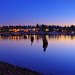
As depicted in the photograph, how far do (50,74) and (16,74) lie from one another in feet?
10.4

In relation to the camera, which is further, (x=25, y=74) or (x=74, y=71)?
(x=74, y=71)

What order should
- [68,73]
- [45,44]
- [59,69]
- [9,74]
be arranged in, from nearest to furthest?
[9,74] → [68,73] → [59,69] → [45,44]

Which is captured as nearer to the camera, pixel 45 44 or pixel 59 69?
pixel 59 69

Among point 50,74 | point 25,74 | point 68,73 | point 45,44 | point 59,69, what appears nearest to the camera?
point 25,74

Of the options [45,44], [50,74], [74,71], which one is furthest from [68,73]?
[45,44]

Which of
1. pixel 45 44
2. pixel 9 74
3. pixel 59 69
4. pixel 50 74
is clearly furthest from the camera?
pixel 45 44

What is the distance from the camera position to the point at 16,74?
1517 centimetres

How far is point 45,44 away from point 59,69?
29244 mm

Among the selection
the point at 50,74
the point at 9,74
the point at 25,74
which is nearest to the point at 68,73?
the point at 50,74

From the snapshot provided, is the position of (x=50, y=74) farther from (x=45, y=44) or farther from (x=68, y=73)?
(x=45, y=44)

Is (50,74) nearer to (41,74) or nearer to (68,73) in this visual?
(41,74)

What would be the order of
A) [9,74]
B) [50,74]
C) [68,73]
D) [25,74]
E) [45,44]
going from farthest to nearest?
1. [45,44]
2. [68,73]
3. [50,74]
4. [25,74]
5. [9,74]

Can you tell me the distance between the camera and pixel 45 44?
50.0 meters

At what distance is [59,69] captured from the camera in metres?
20.8
